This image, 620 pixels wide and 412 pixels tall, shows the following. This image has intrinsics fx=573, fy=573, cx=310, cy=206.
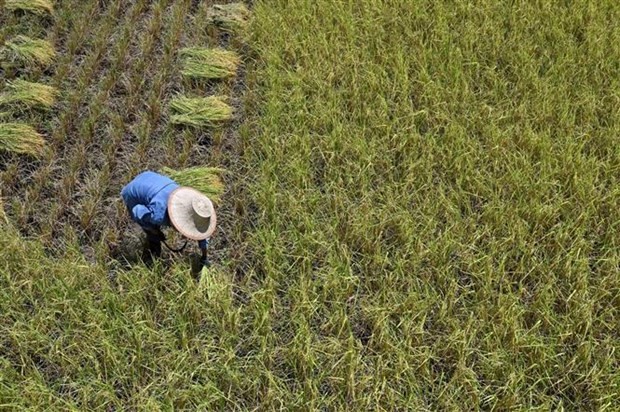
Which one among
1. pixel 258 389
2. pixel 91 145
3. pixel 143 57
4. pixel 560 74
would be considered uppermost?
pixel 560 74

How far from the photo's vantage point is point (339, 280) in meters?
2.46

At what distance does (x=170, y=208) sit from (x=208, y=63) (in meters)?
1.66

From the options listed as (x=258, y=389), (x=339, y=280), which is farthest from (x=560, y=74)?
(x=258, y=389)

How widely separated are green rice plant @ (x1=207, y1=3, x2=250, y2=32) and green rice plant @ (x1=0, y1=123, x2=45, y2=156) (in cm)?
150

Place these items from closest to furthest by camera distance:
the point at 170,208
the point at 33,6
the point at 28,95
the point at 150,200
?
1. the point at 170,208
2. the point at 150,200
3. the point at 28,95
4. the point at 33,6

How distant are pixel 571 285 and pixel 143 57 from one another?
2854mm

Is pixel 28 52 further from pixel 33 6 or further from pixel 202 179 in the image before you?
pixel 202 179

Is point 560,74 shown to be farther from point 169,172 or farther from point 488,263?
point 169,172

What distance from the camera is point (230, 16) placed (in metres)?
4.04

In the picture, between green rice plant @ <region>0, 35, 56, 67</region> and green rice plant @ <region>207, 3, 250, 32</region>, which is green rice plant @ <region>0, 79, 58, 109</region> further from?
green rice plant @ <region>207, 3, 250, 32</region>

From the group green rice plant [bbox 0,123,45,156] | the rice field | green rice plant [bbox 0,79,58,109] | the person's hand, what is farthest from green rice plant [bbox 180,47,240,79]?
the person's hand

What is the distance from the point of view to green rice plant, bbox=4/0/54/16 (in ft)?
13.1

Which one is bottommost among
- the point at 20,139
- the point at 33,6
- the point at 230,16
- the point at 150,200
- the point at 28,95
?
the point at 20,139

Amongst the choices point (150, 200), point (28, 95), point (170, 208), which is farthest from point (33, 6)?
point (170, 208)
